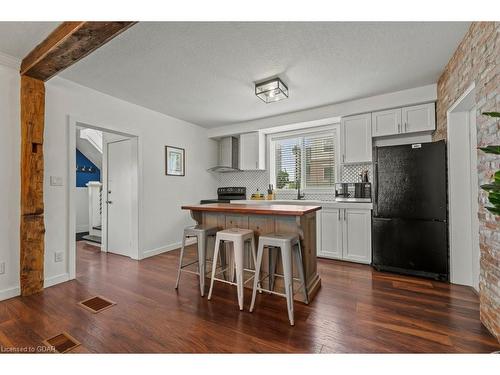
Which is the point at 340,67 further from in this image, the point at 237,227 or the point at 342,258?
the point at 342,258

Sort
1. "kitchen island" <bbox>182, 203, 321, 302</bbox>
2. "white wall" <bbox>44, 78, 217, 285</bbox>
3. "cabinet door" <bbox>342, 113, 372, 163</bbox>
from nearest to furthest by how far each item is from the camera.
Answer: "kitchen island" <bbox>182, 203, 321, 302</bbox> → "white wall" <bbox>44, 78, 217, 285</bbox> → "cabinet door" <bbox>342, 113, 372, 163</bbox>

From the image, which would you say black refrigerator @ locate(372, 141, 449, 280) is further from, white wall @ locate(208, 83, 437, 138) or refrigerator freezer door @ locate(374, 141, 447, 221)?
white wall @ locate(208, 83, 437, 138)

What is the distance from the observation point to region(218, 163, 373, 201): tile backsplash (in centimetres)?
401

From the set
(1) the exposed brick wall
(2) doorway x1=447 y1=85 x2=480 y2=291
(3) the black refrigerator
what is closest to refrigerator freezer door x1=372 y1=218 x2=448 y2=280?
(3) the black refrigerator

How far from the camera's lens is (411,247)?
9.56ft

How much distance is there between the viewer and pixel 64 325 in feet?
6.26

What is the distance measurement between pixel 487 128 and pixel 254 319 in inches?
95.7

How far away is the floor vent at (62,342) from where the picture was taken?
1.62 m

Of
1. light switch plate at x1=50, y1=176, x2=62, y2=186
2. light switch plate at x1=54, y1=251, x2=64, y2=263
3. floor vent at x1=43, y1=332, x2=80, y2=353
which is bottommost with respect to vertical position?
floor vent at x1=43, y1=332, x2=80, y2=353

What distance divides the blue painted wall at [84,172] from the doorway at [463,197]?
7.79 m

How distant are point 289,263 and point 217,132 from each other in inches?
151

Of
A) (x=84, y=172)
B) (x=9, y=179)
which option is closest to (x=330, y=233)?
(x=9, y=179)

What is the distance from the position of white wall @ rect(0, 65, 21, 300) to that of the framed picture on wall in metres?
2.06

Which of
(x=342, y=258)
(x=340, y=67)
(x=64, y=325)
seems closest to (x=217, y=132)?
(x=340, y=67)
